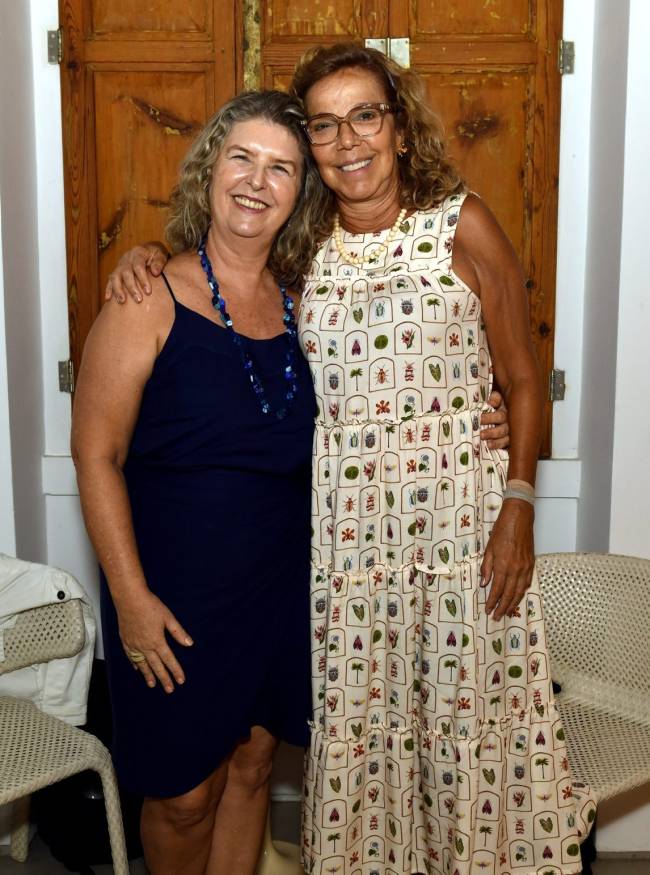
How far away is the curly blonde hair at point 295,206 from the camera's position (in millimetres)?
1965

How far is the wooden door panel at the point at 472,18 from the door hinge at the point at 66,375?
1334mm

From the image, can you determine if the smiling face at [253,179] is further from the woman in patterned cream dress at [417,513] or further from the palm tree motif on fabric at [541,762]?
the palm tree motif on fabric at [541,762]

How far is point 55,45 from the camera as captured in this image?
2754 millimetres

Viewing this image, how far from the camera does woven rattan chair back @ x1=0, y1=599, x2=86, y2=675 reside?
8.01 feet

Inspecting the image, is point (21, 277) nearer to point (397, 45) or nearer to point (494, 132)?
point (397, 45)

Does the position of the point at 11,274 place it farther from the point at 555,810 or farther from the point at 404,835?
the point at 555,810

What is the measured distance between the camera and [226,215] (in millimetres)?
1955

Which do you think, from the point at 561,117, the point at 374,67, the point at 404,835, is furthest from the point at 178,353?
the point at 561,117

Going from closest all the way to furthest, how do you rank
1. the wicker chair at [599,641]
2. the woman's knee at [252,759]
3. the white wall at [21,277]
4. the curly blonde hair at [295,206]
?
1. the curly blonde hair at [295,206]
2. the woman's knee at [252,759]
3. the wicker chair at [599,641]
4. the white wall at [21,277]

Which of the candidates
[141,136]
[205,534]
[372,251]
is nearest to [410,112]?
[372,251]

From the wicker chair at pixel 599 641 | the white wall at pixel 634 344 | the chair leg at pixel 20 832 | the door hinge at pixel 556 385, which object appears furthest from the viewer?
the door hinge at pixel 556 385

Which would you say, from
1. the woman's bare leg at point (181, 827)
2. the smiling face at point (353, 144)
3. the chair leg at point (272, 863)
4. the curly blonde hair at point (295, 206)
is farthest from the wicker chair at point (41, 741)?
the smiling face at point (353, 144)

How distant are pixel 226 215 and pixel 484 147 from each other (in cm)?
113

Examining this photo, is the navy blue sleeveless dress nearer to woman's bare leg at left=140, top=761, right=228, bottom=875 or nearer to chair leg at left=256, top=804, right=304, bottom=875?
woman's bare leg at left=140, top=761, right=228, bottom=875
